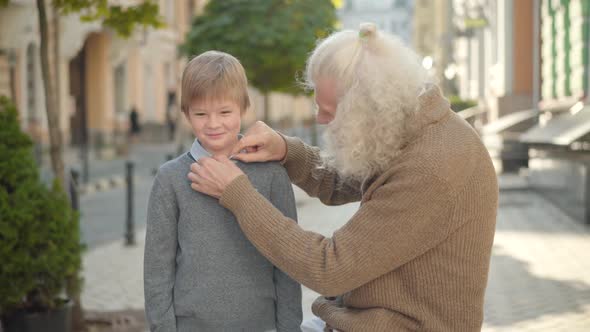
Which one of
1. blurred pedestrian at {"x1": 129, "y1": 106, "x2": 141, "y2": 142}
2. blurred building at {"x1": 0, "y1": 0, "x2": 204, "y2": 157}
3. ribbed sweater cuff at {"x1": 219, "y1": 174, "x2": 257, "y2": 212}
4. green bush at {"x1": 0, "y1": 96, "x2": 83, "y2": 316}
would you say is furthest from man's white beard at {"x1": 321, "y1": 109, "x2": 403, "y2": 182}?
blurred pedestrian at {"x1": 129, "y1": 106, "x2": 141, "y2": 142}

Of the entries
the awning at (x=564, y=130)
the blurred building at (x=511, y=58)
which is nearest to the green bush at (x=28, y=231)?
the awning at (x=564, y=130)

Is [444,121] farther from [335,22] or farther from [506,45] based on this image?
[506,45]

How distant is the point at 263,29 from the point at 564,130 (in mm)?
7157

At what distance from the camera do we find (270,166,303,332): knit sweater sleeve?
2.75 metres

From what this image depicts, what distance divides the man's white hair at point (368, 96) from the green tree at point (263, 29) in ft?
49.6

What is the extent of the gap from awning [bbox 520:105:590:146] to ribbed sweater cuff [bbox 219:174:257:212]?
9.61m

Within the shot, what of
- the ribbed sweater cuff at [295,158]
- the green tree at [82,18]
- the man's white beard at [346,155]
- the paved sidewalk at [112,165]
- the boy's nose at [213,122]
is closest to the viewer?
the man's white beard at [346,155]

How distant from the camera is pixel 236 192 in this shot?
2.51 meters

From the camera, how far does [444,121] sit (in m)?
2.49

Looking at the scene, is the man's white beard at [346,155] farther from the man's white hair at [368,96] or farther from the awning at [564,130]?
the awning at [564,130]

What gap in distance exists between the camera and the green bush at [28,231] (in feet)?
16.2

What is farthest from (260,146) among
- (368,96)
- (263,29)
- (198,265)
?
(263,29)

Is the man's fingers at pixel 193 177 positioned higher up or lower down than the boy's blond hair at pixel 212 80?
lower down

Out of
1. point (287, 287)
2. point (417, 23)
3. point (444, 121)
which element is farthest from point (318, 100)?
point (417, 23)
